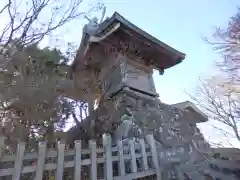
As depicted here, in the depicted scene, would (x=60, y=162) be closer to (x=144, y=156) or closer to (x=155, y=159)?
(x=144, y=156)

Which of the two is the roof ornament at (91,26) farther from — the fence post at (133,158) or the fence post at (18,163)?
the fence post at (18,163)

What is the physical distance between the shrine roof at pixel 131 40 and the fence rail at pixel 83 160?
350 cm

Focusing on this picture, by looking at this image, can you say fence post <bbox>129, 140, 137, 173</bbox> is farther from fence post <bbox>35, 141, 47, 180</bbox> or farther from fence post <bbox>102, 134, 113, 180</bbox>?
fence post <bbox>35, 141, 47, 180</bbox>

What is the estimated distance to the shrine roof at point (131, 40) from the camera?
218 inches

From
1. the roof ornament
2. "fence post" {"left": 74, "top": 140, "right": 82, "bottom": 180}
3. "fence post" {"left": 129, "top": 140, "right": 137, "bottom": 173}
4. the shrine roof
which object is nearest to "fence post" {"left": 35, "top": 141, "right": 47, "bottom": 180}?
"fence post" {"left": 74, "top": 140, "right": 82, "bottom": 180}

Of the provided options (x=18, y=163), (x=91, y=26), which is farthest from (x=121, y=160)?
(x=91, y=26)

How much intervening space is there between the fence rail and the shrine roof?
3.50 m

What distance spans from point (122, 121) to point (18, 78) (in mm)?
2975

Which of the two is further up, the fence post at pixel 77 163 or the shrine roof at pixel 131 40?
the shrine roof at pixel 131 40

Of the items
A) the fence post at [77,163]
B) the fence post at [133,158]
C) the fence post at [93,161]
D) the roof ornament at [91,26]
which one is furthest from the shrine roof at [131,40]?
the fence post at [77,163]

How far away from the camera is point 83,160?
2.67m

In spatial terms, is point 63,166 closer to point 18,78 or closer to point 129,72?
point 18,78

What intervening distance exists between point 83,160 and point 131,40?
4.46 m

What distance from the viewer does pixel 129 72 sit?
6203 millimetres
